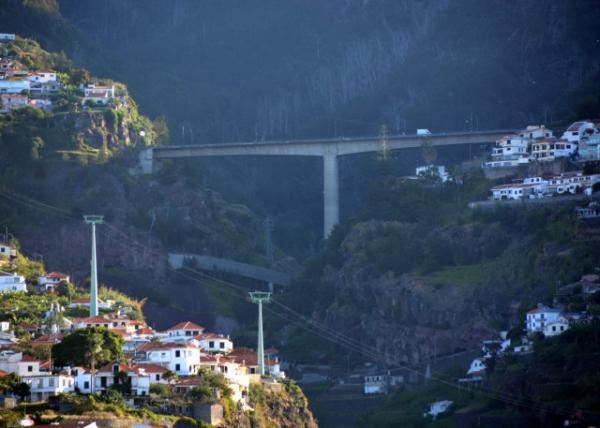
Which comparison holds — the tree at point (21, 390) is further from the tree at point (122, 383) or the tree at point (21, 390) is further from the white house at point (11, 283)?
the white house at point (11, 283)

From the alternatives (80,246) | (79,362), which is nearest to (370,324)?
(80,246)

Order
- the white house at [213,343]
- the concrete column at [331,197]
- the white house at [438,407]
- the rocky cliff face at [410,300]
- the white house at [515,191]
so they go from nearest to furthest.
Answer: the white house at [213,343] < the white house at [438,407] < the rocky cliff face at [410,300] < the white house at [515,191] < the concrete column at [331,197]

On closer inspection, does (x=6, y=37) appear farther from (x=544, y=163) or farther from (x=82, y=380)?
(x=82, y=380)

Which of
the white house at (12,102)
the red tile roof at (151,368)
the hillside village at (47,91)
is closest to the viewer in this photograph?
the red tile roof at (151,368)

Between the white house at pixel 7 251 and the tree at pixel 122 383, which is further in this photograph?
the white house at pixel 7 251

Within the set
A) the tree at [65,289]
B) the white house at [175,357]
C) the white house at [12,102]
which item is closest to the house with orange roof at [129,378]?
the white house at [175,357]

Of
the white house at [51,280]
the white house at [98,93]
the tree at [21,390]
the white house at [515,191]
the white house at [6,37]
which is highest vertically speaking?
the white house at [6,37]

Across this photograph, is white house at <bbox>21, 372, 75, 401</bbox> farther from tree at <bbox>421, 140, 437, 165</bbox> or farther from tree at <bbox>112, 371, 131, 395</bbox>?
tree at <bbox>421, 140, 437, 165</bbox>
